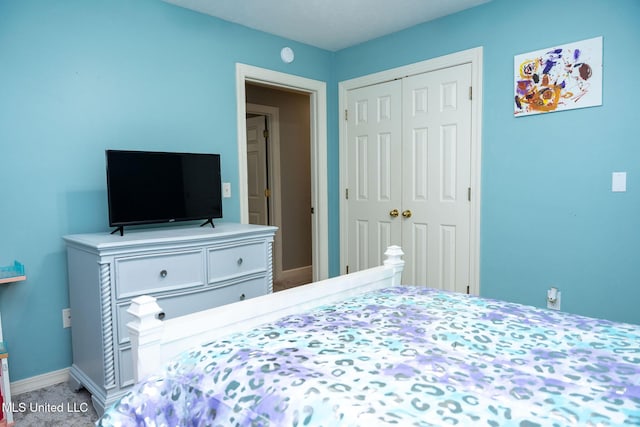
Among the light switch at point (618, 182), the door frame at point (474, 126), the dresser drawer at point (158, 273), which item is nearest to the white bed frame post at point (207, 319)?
the dresser drawer at point (158, 273)

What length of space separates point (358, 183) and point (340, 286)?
2.19 meters

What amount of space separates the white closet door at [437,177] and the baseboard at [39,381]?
253 centimetres

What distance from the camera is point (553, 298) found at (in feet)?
8.96

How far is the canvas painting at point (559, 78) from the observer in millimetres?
2496

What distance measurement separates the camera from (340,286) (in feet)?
5.73

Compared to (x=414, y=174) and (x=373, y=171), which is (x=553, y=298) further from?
(x=373, y=171)

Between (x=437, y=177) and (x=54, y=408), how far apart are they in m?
2.87

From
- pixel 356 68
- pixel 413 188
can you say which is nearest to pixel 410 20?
pixel 356 68

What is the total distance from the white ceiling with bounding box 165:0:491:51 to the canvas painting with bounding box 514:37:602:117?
63cm

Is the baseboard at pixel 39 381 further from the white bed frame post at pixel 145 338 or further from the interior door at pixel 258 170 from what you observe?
the interior door at pixel 258 170

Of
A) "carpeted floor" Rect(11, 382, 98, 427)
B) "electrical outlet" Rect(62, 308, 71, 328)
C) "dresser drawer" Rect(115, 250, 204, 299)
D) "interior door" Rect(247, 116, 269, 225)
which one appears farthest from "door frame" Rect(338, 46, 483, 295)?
"electrical outlet" Rect(62, 308, 71, 328)

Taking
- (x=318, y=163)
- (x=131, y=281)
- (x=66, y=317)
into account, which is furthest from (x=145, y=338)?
(x=318, y=163)

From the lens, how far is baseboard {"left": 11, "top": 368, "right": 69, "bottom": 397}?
2324mm

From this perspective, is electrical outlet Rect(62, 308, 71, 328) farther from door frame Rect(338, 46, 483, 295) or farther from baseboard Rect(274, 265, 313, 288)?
door frame Rect(338, 46, 483, 295)
